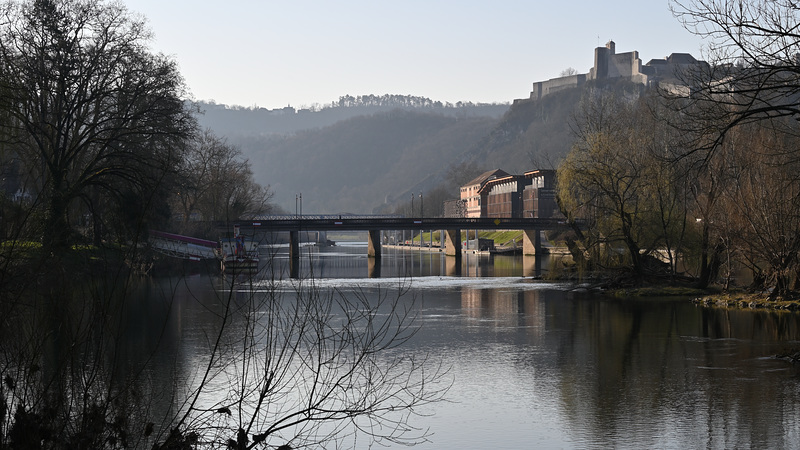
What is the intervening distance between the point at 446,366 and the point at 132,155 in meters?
30.3

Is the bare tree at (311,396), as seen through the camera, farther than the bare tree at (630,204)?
No

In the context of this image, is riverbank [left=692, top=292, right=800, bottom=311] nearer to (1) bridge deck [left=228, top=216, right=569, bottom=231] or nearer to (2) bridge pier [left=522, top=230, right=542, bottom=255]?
(1) bridge deck [left=228, top=216, right=569, bottom=231]

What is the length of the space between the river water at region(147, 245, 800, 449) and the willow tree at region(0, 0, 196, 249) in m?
10.4

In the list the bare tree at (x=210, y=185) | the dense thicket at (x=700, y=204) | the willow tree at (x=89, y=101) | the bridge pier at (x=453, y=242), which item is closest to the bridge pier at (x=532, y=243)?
the bridge pier at (x=453, y=242)

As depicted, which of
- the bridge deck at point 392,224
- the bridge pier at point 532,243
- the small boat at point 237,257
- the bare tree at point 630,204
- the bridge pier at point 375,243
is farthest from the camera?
the bridge pier at point 532,243

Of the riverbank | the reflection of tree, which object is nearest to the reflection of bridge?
the riverbank

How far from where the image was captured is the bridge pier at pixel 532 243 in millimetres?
112312

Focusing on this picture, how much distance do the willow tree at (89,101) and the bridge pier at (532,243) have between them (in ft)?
220

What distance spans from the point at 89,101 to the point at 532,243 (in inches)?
2959

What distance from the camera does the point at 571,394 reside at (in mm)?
19422

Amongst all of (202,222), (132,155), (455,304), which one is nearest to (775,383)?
(455,304)

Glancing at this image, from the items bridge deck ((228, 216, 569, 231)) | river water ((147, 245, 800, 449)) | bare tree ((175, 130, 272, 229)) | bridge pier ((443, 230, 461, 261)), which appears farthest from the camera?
bridge pier ((443, 230, 461, 261))

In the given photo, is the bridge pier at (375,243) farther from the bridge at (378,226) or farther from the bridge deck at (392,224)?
the bridge deck at (392,224)

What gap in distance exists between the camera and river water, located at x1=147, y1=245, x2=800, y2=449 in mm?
15766
